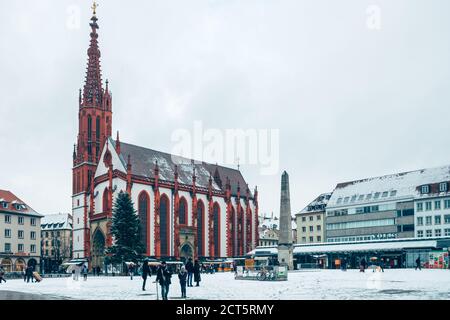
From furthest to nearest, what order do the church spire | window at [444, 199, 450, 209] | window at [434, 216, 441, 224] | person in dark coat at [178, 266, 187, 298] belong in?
the church spire, window at [434, 216, 441, 224], window at [444, 199, 450, 209], person in dark coat at [178, 266, 187, 298]

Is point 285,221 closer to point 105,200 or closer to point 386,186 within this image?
point 105,200

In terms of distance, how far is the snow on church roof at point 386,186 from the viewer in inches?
3327

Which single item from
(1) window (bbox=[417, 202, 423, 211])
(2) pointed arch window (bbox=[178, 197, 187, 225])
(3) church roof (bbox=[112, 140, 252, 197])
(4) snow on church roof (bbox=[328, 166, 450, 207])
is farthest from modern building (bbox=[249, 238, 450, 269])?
(3) church roof (bbox=[112, 140, 252, 197])

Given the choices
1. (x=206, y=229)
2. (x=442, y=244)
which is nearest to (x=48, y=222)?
(x=206, y=229)

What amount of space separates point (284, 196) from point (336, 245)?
3284cm

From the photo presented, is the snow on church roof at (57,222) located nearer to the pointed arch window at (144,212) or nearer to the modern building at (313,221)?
the pointed arch window at (144,212)

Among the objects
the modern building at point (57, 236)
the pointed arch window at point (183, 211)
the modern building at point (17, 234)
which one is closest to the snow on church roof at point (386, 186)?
the pointed arch window at point (183, 211)

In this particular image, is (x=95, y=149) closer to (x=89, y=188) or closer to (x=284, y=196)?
(x=89, y=188)

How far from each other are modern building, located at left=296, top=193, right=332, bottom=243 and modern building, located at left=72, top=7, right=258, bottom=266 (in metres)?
9.92

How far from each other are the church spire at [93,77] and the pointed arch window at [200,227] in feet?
78.0

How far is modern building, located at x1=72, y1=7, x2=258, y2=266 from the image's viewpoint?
85062mm

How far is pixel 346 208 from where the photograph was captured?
311 ft

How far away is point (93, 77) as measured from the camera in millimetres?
96125

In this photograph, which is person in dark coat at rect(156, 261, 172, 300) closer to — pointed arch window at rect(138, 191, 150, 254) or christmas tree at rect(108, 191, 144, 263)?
christmas tree at rect(108, 191, 144, 263)
